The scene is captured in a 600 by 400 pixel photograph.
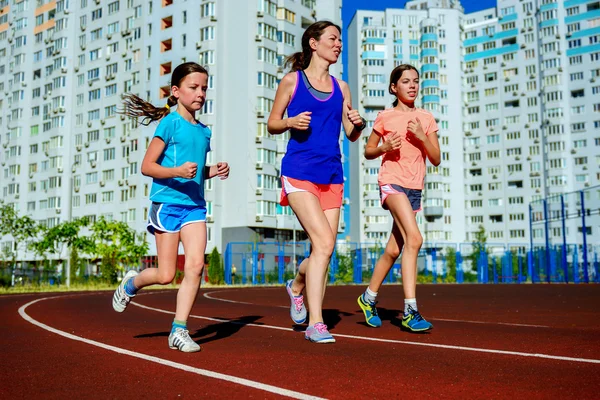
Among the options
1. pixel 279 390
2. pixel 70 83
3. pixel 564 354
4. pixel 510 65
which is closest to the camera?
pixel 279 390

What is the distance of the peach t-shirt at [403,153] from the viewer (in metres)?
6.50

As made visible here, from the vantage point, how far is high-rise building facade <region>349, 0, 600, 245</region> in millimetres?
85875

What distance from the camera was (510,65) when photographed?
92812 mm

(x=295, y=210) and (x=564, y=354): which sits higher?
(x=295, y=210)

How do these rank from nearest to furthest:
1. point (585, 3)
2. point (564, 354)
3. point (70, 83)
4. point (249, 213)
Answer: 1. point (564, 354)
2. point (249, 213)
3. point (70, 83)
4. point (585, 3)

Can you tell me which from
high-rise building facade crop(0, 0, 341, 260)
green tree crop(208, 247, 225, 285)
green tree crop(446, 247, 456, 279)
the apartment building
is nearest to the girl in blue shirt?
green tree crop(208, 247, 225, 285)

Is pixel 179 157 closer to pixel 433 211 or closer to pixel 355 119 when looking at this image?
pixel 355 119

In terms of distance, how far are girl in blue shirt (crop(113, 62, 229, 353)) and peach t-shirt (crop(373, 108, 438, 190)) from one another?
1831 mm

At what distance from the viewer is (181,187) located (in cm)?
529

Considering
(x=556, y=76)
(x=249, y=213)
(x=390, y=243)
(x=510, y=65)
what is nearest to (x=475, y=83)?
(x=510, y=65)

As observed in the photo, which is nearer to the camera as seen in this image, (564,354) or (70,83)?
(564,354)

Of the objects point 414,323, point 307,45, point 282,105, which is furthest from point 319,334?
point 307,45

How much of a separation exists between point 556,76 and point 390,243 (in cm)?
8799

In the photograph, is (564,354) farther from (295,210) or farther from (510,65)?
(510,65)
